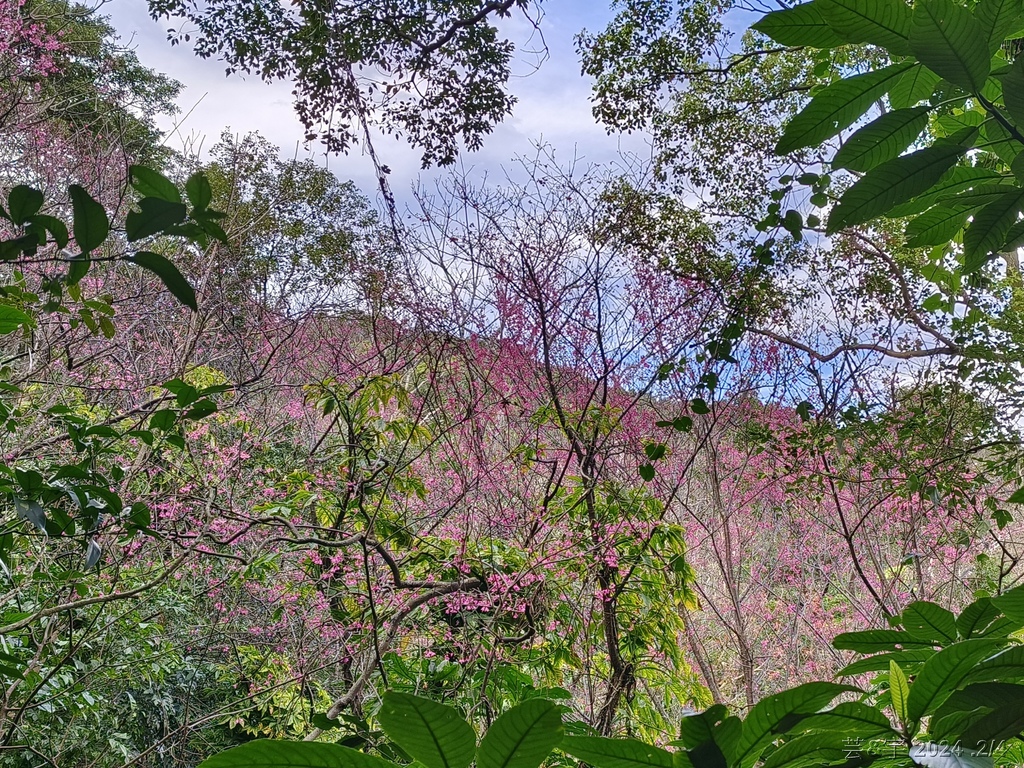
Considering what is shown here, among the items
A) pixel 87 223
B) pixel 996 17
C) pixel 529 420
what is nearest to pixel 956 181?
pixel 996 17

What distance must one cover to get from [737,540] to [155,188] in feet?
12.3

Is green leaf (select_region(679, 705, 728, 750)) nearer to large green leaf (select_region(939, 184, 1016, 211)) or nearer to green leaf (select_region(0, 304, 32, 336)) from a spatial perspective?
large green leaf (select_region(939, 184, 1016, 211))

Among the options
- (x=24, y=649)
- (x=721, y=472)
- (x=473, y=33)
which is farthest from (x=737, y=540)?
(x=24, y=649)

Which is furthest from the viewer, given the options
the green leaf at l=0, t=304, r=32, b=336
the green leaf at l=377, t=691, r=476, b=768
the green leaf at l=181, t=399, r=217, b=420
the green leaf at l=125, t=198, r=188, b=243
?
the green leaf at l=181, t=399, r=217, b=420

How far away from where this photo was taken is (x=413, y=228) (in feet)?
10.5

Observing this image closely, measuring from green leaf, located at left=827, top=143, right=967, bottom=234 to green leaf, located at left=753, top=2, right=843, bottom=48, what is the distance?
0.08 metres

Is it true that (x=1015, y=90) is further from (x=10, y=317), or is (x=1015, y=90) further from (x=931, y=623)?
(x=10, y=317)

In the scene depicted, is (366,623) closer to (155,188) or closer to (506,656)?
(506,656)

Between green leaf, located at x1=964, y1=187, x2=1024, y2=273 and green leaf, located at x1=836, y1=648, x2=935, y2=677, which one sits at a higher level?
green leaf, located at x1=964, y1=187, x2=1024, y2=273

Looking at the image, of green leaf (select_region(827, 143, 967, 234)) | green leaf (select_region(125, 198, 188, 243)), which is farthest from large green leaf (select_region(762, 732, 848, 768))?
green leaf (select_region(125, 198, 188, 243))

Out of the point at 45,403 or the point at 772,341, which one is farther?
the point at 772,341

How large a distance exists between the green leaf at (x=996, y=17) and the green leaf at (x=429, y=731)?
338 mm

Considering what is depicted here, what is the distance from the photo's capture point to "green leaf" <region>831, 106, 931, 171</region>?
1.15 ft

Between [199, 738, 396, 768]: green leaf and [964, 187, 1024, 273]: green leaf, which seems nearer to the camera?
[199, 738, 396, 768]: green leaf
